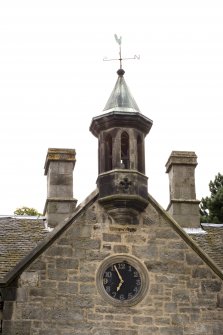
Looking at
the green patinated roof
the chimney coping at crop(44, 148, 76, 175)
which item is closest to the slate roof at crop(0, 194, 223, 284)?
the chimney coping at crop(44, 148, 76, 175)

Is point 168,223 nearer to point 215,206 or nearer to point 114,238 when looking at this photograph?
point 114,238

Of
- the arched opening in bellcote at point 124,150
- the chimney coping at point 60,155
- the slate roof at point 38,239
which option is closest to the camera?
the slate roof at point 38,239

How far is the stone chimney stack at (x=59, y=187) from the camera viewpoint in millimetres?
21734

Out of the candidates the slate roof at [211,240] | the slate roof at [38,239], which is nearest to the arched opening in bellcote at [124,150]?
the slate roof at [38,239]

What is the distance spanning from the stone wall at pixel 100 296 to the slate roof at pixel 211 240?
1.39m

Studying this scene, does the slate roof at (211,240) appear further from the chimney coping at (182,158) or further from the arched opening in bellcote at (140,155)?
the arched opening in bellcote at (140,155)

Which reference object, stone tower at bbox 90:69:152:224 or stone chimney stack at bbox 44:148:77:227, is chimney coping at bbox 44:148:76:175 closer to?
stone chimney stack at bbox 44:148:77:227

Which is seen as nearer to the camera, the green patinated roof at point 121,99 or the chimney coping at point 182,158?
the green patinated roof at point 121,99

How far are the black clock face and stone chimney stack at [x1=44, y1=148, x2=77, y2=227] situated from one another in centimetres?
310

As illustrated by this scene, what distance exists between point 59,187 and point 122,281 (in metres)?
3.98

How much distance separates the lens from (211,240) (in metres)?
21.8

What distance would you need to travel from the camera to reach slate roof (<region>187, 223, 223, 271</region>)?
20764 mm

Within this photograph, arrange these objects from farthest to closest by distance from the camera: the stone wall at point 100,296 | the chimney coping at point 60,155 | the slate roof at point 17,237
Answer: the chimney coping at point 60,155, the slate roof at point 17,237, the stone wall at point 100,296

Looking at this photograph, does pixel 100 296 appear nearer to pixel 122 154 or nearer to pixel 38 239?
pixel 38 239
